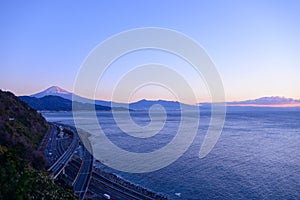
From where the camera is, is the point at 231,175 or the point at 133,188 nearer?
the point at 133,188

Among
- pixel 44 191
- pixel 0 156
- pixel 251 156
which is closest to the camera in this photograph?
pixel 44 191

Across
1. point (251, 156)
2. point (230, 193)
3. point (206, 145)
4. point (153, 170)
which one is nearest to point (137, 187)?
point (153, 170)

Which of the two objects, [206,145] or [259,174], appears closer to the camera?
[259,174]

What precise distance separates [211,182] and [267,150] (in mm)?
25358

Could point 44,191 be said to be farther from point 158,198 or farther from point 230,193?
point 230,193

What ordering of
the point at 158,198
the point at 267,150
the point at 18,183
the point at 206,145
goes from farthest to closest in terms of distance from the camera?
the point at 206,145 < the point at 267,150 < the point at 158,198 < the point at 18,183

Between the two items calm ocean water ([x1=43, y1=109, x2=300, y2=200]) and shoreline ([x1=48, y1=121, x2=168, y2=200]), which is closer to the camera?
shoreline ([x1=48, y1=121, x2=168, y2=200])

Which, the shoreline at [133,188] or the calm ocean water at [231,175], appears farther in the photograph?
the calm ocean water at [231,175]

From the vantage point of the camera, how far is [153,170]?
39.6 m

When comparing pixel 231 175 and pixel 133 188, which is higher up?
pixel 133 188

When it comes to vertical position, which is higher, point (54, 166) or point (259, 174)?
point (54, 166)

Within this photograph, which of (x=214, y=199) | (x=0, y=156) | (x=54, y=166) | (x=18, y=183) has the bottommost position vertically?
(x=214, y=199)

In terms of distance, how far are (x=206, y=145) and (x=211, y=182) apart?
2601 centimetres

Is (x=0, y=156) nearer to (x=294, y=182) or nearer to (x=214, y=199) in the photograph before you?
(x=214, y=199)
